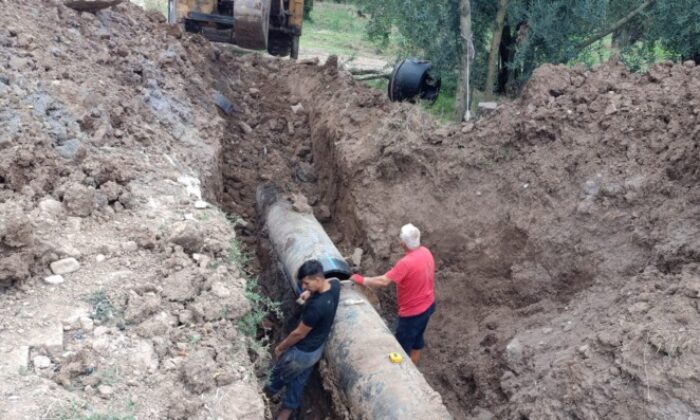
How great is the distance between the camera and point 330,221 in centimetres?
908

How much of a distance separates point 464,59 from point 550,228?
4.51m

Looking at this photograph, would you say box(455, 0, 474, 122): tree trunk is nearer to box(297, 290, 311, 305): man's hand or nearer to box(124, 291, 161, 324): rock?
box(297, 290, 311, 305): man's hand

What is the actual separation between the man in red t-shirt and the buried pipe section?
345 millimetres

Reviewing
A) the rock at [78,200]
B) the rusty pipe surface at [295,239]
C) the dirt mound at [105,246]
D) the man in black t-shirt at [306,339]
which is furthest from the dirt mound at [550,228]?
the rock at [78,200]

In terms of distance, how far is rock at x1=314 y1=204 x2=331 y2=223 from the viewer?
353 inches

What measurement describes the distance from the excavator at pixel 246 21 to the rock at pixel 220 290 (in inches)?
224

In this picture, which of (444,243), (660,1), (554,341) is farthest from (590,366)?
(660,1)

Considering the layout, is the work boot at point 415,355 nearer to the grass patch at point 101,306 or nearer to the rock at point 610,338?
the rock at point 610,338

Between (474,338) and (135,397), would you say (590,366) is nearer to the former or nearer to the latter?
(474,338)

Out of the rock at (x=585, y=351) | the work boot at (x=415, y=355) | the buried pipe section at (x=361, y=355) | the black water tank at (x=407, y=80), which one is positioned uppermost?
the black water tank at (x=407, y=80)

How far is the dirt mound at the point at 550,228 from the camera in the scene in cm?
499

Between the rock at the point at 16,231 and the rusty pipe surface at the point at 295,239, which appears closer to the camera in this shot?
the rock at the point at 16,231

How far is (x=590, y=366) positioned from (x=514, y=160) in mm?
3423

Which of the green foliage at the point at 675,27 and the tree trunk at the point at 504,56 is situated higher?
the green foliage at the point at 675,27
